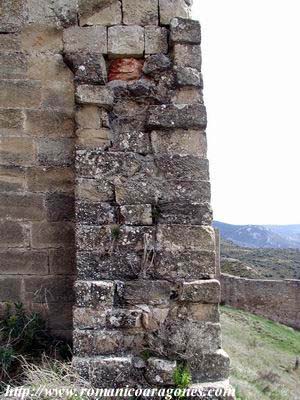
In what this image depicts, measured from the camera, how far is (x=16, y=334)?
3820 millimetres

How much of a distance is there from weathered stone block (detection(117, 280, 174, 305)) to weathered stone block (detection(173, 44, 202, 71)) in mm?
1695

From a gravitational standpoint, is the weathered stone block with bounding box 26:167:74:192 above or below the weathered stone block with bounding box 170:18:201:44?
below

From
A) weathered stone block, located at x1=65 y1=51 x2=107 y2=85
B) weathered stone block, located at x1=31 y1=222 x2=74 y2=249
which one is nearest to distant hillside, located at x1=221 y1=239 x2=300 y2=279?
weathered stone block, located at x1=31 y1=222 x2=74 y2=249

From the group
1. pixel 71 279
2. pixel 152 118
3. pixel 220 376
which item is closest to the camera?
pixel 220 376

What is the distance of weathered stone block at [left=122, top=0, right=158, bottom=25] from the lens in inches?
158

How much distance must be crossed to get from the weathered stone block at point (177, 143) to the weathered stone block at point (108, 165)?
190 millimetres

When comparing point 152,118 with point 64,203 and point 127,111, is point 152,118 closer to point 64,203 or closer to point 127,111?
point 127,111

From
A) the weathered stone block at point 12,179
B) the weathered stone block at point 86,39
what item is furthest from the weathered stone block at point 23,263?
the weathered stone block at point 86,39

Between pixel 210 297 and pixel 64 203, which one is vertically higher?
pixel 64 203

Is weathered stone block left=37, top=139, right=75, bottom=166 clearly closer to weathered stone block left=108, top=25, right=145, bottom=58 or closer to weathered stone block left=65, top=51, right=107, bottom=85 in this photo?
weathered stone block left=65, top=51, right=107, bottom=85

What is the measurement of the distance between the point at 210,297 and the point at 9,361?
1489 millimetres

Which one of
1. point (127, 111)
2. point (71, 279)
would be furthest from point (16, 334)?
point (127, 111)

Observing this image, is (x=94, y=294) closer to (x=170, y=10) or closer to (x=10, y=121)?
(x=10, y=121)

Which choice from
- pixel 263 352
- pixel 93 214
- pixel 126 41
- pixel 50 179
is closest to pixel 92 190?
pixel 93 214
